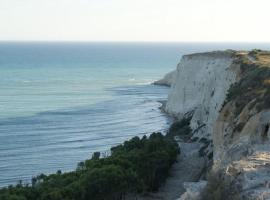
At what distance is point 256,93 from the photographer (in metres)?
35.8

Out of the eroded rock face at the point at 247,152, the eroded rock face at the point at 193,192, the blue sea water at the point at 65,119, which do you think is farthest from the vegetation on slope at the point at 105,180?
the blue sea water at the point at 65,119

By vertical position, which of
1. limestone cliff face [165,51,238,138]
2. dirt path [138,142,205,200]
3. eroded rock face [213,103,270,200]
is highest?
eroded rock face [213,103,270,200]

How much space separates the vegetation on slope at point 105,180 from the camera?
96.2 ft

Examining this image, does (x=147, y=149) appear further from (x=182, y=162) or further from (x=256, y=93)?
(x=256, y=93)

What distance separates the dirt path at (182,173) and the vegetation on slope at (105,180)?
78 centimetres

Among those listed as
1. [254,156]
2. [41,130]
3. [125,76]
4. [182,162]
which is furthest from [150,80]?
[254,156]

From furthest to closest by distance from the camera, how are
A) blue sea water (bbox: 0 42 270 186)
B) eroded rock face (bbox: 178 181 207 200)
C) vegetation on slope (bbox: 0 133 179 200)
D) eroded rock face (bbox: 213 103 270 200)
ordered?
blue sea water (bbox: 0 42 270 186), vegetation on slope (bbox: 0 133 179 200), eroded rock face (bbox: 178 181 207 200), eroded rock face (bbox: 213 103 270 200)

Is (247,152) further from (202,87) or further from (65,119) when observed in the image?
(65,119)

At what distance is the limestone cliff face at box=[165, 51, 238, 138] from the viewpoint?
191ft

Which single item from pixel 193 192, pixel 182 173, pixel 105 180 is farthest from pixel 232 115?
pixel 193 192

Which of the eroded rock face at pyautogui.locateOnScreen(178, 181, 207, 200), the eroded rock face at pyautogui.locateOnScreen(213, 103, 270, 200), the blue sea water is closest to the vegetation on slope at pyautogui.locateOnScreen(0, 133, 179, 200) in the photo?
the eroded rock face at pyautogui.locateOnScreen(213, 103, 270, 200)

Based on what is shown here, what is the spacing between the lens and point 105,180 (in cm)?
3092

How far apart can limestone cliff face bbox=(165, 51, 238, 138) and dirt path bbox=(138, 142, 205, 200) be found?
476 cm

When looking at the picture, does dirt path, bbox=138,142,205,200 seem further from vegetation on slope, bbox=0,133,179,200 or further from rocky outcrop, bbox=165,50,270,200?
rocky outcrop, bbox=165,50,270,200
